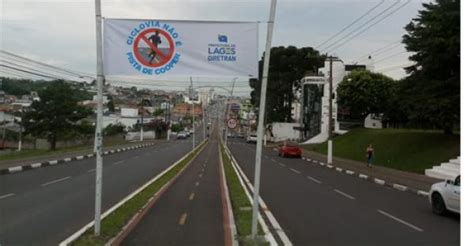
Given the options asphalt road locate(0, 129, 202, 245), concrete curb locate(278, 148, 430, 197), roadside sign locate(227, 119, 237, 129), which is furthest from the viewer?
Answer: roadside sign locate(227, 119, 237, 129)

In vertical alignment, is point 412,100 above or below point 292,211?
above

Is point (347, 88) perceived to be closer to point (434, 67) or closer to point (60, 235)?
point (434, 67)

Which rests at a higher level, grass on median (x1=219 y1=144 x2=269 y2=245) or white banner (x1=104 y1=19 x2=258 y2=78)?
white banner (x1=104 y1=19 x2=258 y2=78)

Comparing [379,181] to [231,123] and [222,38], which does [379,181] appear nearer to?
[231,123]

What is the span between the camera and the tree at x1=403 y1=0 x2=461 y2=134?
3144 centimetres

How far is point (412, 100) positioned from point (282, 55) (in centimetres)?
5603

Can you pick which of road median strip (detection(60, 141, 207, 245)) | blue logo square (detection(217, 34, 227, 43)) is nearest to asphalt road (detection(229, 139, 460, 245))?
road median strip (detection(60, 141, 207, 245))

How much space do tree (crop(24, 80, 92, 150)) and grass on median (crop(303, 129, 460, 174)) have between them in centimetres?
2756

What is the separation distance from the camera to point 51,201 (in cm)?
1591

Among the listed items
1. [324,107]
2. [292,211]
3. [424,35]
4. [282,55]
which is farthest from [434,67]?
[282,55]

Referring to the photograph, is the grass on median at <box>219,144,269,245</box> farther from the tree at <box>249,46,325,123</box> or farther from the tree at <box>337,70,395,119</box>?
the tree at <box>249,46,325,123</box>

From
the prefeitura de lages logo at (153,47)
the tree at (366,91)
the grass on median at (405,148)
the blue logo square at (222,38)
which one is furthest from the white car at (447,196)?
the tree at (366,91)

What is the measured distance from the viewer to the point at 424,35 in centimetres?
3403

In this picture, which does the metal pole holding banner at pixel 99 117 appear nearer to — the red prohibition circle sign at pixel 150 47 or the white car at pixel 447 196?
the red prohibition circle sign at pixel 150 47
